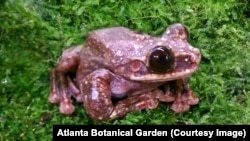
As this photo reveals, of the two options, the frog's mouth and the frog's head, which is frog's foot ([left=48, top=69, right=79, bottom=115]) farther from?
the frog's mouth

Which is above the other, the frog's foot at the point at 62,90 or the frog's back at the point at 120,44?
the frog's back at the point at 120,44

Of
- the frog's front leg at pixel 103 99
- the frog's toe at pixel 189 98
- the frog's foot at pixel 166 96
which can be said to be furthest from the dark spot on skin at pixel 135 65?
the frog's toe at pixel 189 98

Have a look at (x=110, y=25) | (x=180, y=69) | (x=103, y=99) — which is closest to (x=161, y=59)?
Result: (x=180, y=69)

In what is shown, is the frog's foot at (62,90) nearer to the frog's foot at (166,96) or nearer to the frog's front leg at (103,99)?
the frog's front leg at (103,99)

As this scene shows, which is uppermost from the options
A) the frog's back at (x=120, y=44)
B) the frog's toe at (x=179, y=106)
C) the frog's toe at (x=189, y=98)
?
the frog's back at (x=120, y=44)

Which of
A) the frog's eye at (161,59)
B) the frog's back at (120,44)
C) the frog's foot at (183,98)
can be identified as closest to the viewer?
the frog's eye at (161,59)

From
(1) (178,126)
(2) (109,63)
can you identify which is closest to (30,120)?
(2) (109,63)
